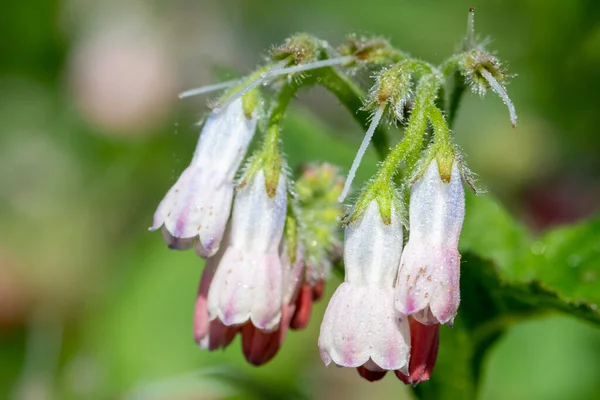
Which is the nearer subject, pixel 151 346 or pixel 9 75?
pixel 151 346

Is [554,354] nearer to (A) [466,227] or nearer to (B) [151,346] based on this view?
(A) [466,227]

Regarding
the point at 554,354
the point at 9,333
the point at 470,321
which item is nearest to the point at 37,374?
the point at 9,333

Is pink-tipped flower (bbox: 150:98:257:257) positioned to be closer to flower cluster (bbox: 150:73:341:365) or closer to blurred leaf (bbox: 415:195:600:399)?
flower cluster (bbox: 150:73:341:365)

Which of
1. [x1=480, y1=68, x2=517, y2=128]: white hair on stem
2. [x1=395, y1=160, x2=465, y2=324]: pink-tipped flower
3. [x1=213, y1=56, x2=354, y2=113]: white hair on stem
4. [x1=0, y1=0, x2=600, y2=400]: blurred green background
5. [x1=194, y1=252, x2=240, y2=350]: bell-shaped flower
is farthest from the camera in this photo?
[x1=0, y1=0, x2=600, y2=400]: blurred green background

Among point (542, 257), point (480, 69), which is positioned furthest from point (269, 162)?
point (542, 257)

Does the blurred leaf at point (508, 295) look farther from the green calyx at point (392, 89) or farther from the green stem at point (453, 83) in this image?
the green calyx at point (392, 89)

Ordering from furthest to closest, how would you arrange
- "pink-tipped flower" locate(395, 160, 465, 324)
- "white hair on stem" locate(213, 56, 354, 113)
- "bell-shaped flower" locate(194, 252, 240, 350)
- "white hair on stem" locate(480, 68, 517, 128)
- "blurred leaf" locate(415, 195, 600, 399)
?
"blurred leaf" locate(415, 195, 600, 399) < "bell-shaped flower" locate(194, 252, 240, 350) < "white hair on stem" locate(213, 56, 354, 113) < "white hair on stem" locate(480, 68, 517, 128) < "pink-tipped flower" locate(395, 160, 465, 324)

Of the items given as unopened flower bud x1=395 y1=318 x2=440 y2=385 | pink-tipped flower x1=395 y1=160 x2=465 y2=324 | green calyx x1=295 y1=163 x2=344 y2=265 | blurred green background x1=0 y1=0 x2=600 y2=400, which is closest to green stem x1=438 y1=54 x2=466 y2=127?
pink-tipped flower x1=395 y1=160 x2=465 y2=324
